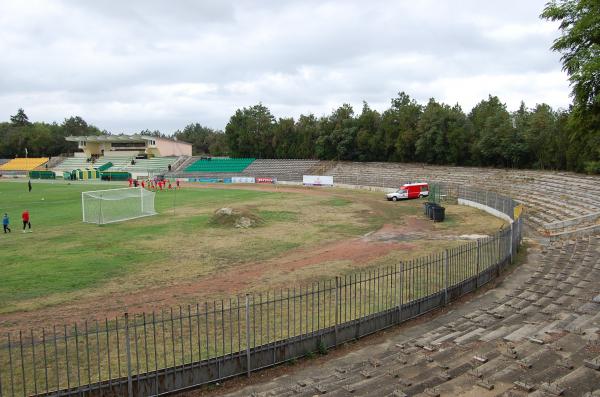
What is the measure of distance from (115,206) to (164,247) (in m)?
15.8

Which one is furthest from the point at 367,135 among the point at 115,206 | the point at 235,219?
the point at 235,219

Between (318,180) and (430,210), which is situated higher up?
(318,180)

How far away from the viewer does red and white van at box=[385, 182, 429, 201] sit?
47812 mm

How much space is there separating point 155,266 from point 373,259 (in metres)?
9.70

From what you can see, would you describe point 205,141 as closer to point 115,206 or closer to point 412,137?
point 412,137

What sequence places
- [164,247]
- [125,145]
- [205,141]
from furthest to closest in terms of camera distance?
1. [205,141]
2. [125,145]
3. [164,247]

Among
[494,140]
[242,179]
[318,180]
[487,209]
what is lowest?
[487,209]

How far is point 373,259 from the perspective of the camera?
20.7 metres

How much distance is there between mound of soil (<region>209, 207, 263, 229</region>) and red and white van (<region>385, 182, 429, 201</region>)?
20943 mm

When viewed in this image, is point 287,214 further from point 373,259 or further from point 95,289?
point 95,289

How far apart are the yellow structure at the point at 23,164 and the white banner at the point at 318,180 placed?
66.7 metres

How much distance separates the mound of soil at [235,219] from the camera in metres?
29.7

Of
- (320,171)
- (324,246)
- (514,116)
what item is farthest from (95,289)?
(320,171)

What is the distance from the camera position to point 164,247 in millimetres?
24047
